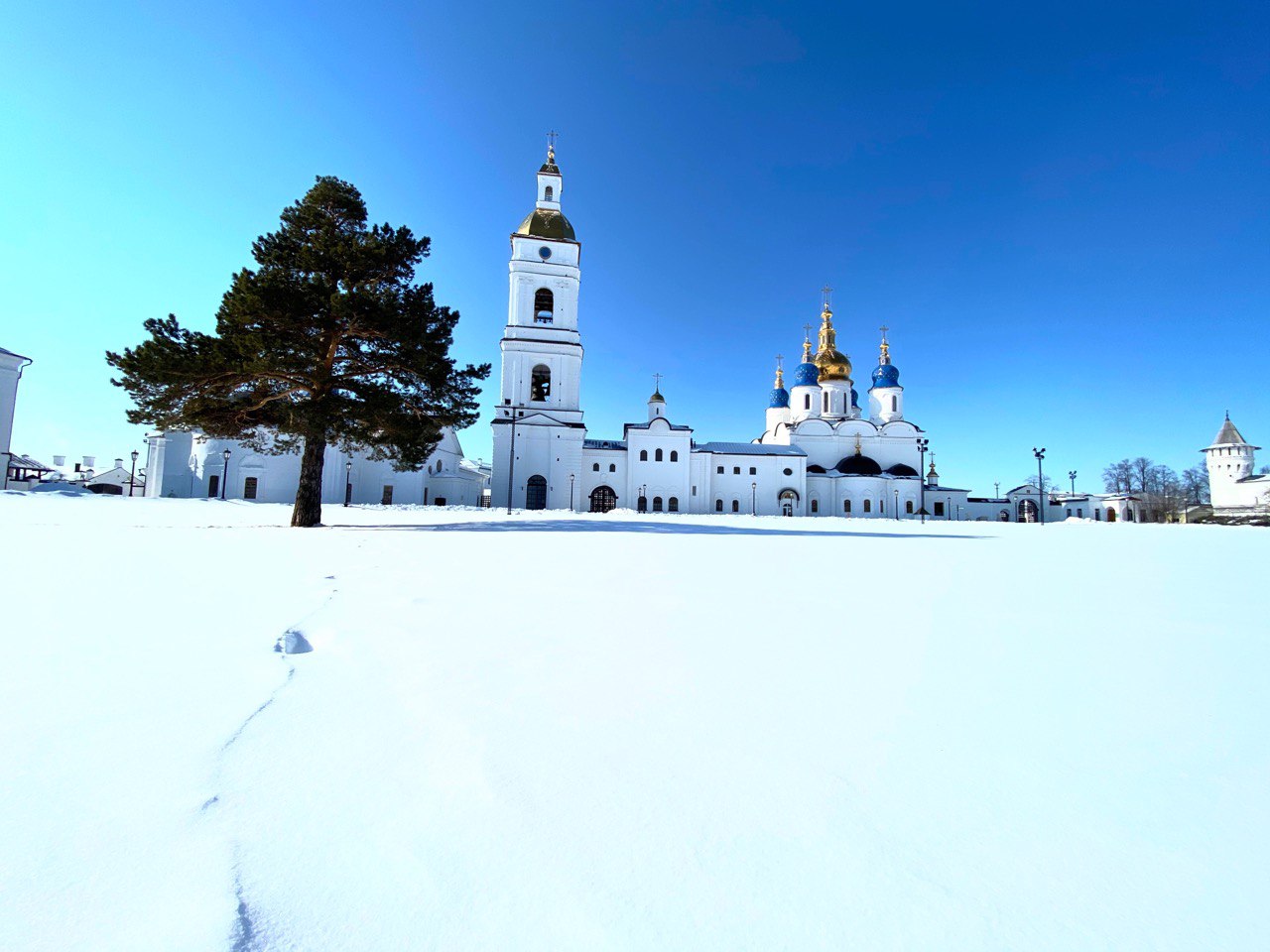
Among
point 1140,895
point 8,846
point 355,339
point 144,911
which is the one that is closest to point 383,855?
point 144,911

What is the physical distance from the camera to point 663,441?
44219 millimetres

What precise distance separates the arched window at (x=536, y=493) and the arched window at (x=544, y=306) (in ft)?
38.2

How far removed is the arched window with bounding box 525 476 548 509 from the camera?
38.7 m

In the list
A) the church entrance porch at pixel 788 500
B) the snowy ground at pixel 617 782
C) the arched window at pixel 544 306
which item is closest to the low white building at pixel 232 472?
the arched window at pixel 544 306

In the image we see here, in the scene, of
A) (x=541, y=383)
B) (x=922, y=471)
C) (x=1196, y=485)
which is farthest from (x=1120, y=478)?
(x=541, y=383)

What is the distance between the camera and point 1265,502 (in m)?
52.7

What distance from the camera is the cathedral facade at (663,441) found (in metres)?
38.6

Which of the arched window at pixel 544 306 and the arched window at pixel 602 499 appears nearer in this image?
the arched window at pixel 544 306

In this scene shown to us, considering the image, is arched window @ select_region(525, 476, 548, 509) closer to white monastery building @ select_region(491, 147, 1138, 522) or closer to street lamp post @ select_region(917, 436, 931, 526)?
white monastery building @ select_region(491, 147, 1138, 522)

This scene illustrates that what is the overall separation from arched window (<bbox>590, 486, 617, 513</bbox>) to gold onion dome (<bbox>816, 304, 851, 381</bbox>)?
87.4 ft

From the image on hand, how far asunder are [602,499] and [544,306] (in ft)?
49.6

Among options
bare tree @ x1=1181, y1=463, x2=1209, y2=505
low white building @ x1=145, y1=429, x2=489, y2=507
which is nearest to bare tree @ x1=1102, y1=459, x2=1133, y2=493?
bare tree @ x1=1181, y1=463, x2=1209, y2=505

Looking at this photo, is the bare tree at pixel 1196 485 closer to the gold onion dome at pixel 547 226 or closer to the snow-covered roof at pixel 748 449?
the snow-covered roof at pixel 748 449

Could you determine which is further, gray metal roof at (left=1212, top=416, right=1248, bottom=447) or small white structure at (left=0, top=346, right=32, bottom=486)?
gray metal roof at (left=1212, top=416, right=1248, bottom=447)
